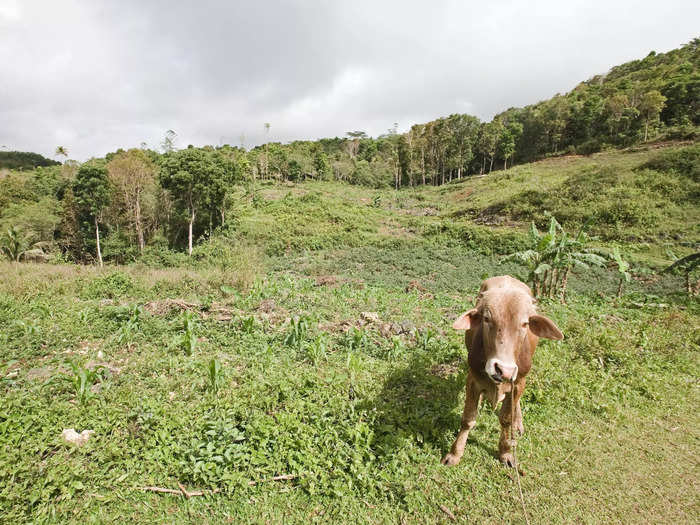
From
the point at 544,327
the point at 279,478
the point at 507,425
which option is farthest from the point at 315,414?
the point at 544,327

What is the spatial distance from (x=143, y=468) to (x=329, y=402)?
7.12 ft

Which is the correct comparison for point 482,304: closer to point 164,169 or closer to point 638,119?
point 164,169

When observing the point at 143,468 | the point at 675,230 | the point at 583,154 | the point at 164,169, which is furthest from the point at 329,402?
the point at 583,154

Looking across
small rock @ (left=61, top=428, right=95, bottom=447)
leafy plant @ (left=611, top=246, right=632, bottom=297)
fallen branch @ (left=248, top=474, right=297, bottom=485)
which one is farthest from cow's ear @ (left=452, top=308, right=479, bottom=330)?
leafy plant @ (left=611, top=246, right=632, bottom=297)

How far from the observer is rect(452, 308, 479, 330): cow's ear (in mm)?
3037

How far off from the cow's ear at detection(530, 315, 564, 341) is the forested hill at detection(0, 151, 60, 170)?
294ft

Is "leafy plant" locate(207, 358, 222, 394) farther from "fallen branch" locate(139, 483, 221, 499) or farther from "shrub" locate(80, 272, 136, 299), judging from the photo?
"shrub" locate(80, 272, 136, 299)

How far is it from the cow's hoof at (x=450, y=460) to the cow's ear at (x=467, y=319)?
1.66 metres

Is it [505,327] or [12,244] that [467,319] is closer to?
[505,327]

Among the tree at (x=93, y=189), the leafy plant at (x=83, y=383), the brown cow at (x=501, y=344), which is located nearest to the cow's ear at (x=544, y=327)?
the brown cow at (x=501, y=344)

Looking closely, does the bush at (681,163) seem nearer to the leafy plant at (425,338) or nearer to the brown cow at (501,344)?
the leafy plant at (425,338)

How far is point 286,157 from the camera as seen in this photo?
57281 millimetres

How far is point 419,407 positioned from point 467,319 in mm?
1902

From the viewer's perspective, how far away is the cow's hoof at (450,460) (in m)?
3.50
